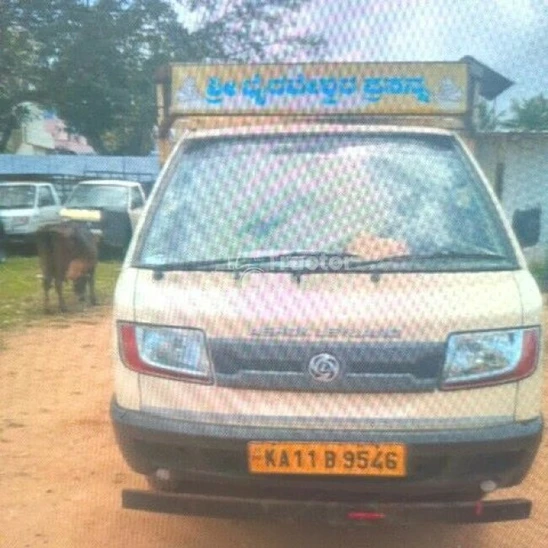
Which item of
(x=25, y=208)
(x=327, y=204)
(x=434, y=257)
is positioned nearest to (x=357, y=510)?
(x=434, y=257)

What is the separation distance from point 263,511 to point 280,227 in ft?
4.10

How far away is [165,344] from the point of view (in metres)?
3.18

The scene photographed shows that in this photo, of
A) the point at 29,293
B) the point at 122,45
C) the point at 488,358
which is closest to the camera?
the point at 488,358

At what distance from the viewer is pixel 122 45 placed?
1405cm

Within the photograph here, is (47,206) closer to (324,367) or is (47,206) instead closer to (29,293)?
(29,293)

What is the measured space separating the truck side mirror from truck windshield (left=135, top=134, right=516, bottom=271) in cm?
41

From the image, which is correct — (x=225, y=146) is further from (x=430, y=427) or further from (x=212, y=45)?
(x=212, y=45)

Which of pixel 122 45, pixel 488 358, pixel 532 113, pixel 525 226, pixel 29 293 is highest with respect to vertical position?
pixel 122 45

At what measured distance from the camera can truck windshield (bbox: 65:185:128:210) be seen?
1655 centimetres

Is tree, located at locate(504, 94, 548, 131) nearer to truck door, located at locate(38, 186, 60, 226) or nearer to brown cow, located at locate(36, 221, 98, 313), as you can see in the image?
truck door, located at locate(38, 186, 60, 226)

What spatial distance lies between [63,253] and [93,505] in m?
6.05

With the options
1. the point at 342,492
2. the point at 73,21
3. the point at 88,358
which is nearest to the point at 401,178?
the point at 342,492

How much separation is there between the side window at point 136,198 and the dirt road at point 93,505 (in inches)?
425

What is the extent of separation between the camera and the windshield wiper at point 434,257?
3480 mm
